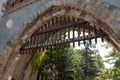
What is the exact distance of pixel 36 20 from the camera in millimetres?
4852

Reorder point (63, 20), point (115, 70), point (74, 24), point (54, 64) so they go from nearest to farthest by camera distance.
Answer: point (74, 24), point (63, 20), point (115, 70), point (54, 64)

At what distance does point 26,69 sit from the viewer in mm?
5754

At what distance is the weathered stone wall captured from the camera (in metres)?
3.38

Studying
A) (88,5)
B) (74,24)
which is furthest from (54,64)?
(88,5)

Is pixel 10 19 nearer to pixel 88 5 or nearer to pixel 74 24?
pixel 74 24

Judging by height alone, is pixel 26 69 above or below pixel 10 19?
below

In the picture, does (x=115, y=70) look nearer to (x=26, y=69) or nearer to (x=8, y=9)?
(x=26, y=69)

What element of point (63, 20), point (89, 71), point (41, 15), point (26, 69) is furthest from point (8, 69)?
point (89, 71)

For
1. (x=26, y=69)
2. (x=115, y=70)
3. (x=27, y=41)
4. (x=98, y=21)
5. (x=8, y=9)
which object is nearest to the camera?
(x=98, y=21)

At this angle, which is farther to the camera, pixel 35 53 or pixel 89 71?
pixel 89 71

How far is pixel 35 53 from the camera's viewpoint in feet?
19.1

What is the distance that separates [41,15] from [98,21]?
5.50ft

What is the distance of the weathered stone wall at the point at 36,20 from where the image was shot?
133 inches

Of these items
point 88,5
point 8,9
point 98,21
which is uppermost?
point 8,9
